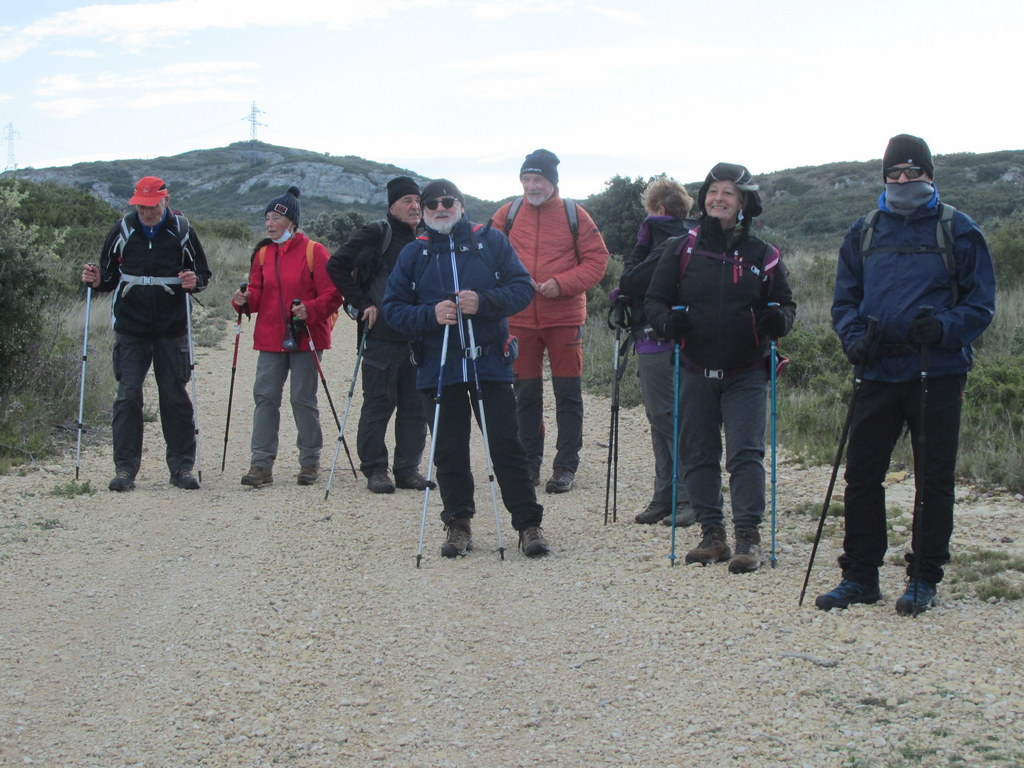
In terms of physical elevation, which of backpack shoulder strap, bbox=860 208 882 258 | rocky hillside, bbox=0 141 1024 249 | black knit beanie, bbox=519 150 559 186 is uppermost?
rocky hillside, bbox=0 141 1024 249

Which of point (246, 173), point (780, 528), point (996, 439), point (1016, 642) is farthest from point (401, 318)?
point (246, 173)

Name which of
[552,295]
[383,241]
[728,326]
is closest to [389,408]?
[383,241]

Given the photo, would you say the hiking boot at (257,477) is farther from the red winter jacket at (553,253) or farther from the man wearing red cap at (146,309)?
the red winter jacket at (553,253)

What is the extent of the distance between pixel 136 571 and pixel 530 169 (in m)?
3.86

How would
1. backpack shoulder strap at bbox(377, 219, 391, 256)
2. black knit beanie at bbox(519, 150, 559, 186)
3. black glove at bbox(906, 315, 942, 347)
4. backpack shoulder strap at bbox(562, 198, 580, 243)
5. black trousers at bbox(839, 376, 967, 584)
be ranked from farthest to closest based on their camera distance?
backpack shoulder strap at bbox(377, 219, 391, 256), backpack shoulder strap at bbox(562, 198, 580, 243), black knit beanie at bbox(519, 150, 559, 186), black trousers at bbox(839, 376, 967, 584), black glove at bbox(906, 315, 942, 347)

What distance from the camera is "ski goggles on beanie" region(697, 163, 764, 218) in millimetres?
5957

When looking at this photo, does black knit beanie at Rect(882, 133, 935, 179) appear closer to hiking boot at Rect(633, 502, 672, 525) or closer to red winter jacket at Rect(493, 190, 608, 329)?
hiking boot at Rect(633, 502, 672, 525)

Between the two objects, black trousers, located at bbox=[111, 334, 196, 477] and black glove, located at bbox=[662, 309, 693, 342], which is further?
black trousers, located at bbox=[111, 334, 196, 477]

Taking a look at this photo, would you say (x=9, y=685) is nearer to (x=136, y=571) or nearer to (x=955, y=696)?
(x=136, y=571)

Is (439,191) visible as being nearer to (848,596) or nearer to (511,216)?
(511,216)

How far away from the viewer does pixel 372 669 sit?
466 centimetres

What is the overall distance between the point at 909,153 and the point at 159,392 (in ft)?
19.0

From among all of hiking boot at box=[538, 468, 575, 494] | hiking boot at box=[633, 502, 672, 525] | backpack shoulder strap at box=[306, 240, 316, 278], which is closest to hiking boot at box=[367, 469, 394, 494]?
hiking boot at box=[538, 468, 575, 494]

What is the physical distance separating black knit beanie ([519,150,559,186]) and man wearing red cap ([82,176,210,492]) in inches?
105
